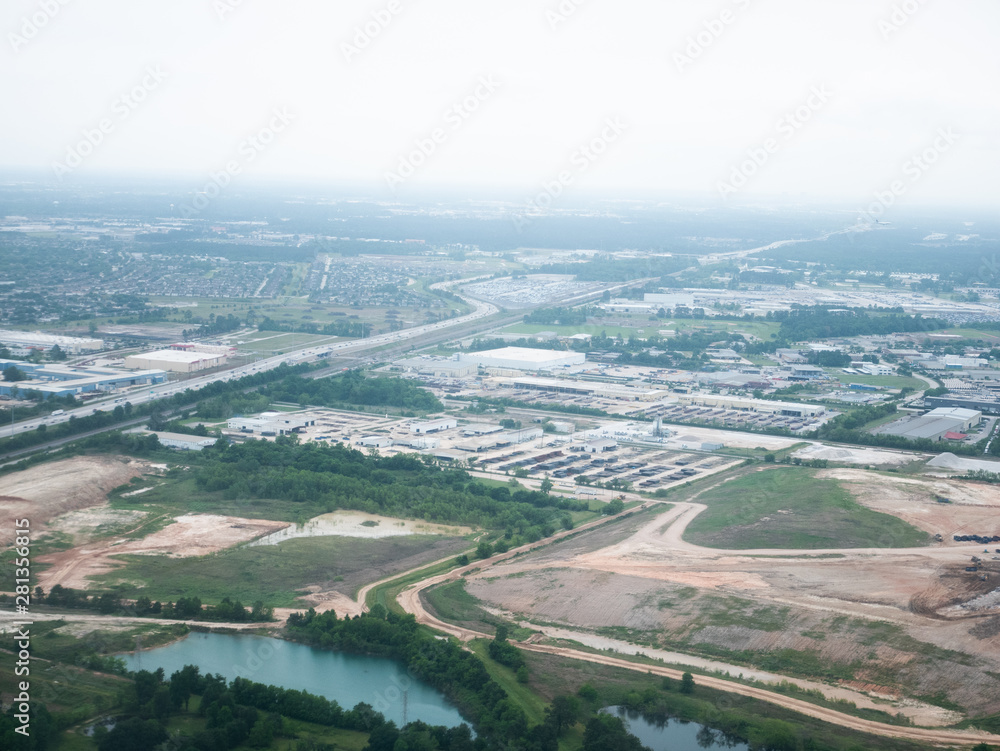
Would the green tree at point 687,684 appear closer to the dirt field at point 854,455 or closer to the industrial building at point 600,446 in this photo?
the dirt field at point 854,455

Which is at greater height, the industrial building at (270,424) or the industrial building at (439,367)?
the industrial building at (439,367)

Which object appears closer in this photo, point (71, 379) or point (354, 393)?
point (354, 393)

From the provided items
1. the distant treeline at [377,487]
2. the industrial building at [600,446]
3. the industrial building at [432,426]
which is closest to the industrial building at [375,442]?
the industrial building at [432,426]

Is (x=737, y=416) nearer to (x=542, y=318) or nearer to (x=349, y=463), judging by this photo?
(x=349, y=463)

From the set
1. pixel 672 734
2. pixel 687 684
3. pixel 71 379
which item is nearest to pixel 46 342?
pixel 71 379

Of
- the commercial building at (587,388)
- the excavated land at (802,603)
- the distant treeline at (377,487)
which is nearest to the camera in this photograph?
the excavated land at (802,603)

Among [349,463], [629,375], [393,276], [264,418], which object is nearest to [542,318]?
[629,375]

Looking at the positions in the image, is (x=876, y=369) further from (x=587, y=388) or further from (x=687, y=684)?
(x=687, y=684)
